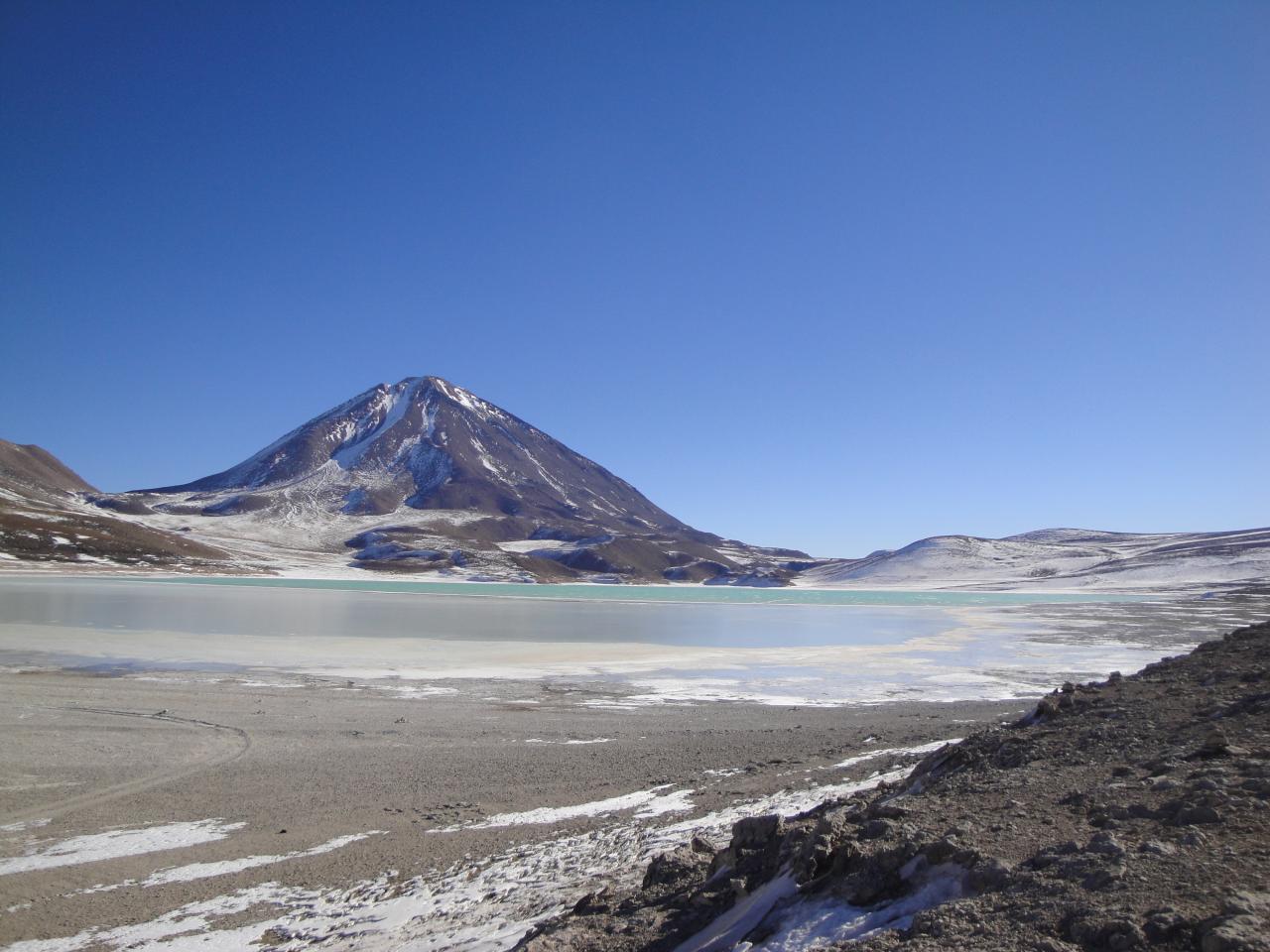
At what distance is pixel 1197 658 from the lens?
10742mm

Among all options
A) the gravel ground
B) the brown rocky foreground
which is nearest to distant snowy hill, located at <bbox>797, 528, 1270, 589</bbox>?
the gravel ground

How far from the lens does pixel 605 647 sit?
28.6 metres

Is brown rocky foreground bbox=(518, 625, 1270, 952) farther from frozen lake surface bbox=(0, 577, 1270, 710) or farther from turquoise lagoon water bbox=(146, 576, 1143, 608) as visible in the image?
turquoise lagoon water bbox=(146, 576, 1143, 608)

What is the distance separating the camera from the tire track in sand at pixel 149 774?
8.50m

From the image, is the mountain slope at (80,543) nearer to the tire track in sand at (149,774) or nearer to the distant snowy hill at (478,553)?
the distant snowy hill at (478,553)

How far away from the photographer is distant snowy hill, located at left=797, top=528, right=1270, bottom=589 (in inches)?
4547

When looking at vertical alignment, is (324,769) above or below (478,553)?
below

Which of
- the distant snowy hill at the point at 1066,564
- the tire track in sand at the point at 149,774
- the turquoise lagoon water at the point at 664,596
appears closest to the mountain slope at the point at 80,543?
the turquoise lagoon water at the point at 664,596

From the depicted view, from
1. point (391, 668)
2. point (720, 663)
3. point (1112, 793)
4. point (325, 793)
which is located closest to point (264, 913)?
point (325, 793)

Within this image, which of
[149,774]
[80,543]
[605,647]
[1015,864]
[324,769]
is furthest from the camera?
[80,543]

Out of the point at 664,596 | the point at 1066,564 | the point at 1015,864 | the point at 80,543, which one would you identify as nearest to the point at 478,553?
the point at 80,543

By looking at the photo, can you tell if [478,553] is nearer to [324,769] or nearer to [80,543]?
[80,543]

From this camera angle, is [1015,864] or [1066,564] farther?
[1066,564]

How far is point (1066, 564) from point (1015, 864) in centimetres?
16195
